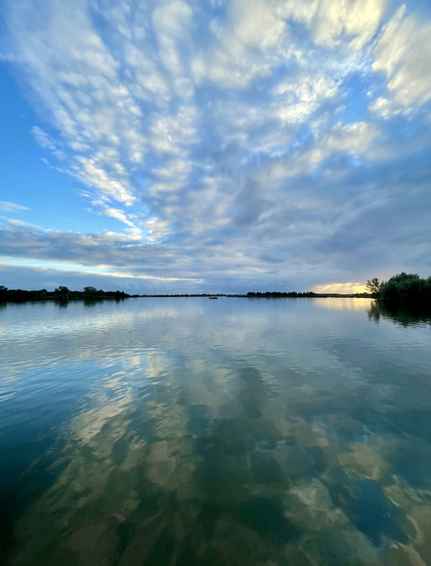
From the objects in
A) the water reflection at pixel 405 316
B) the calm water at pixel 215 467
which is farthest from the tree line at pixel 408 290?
the calm water at pixel 215 467

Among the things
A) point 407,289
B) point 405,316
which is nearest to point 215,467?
point 405,316

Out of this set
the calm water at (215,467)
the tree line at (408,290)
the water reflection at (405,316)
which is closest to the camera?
the calm water at (215,467)

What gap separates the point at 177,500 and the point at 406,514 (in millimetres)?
5890

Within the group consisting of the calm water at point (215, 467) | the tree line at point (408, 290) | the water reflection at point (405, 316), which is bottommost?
the calm water at point (215, 467)

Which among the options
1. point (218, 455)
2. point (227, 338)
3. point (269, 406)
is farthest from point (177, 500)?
point (227, 338)

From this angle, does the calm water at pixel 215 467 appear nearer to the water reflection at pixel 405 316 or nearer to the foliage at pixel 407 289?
the water reflection at pixel 405 316

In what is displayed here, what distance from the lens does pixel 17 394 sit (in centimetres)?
1442

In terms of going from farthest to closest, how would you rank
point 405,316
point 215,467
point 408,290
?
point 408,290
point 405,316
point 215,467

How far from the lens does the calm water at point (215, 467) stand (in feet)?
18.0

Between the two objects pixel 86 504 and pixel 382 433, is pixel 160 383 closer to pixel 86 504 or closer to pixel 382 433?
pixel 86 504

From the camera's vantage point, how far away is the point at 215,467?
→ 26.6ft

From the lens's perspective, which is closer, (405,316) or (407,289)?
(405,316)

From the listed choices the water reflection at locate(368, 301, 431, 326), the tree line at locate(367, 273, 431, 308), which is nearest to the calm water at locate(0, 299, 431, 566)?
the water reflection at locate(368, 301, 431, 326)

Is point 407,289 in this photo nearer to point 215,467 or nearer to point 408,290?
point 408,290
